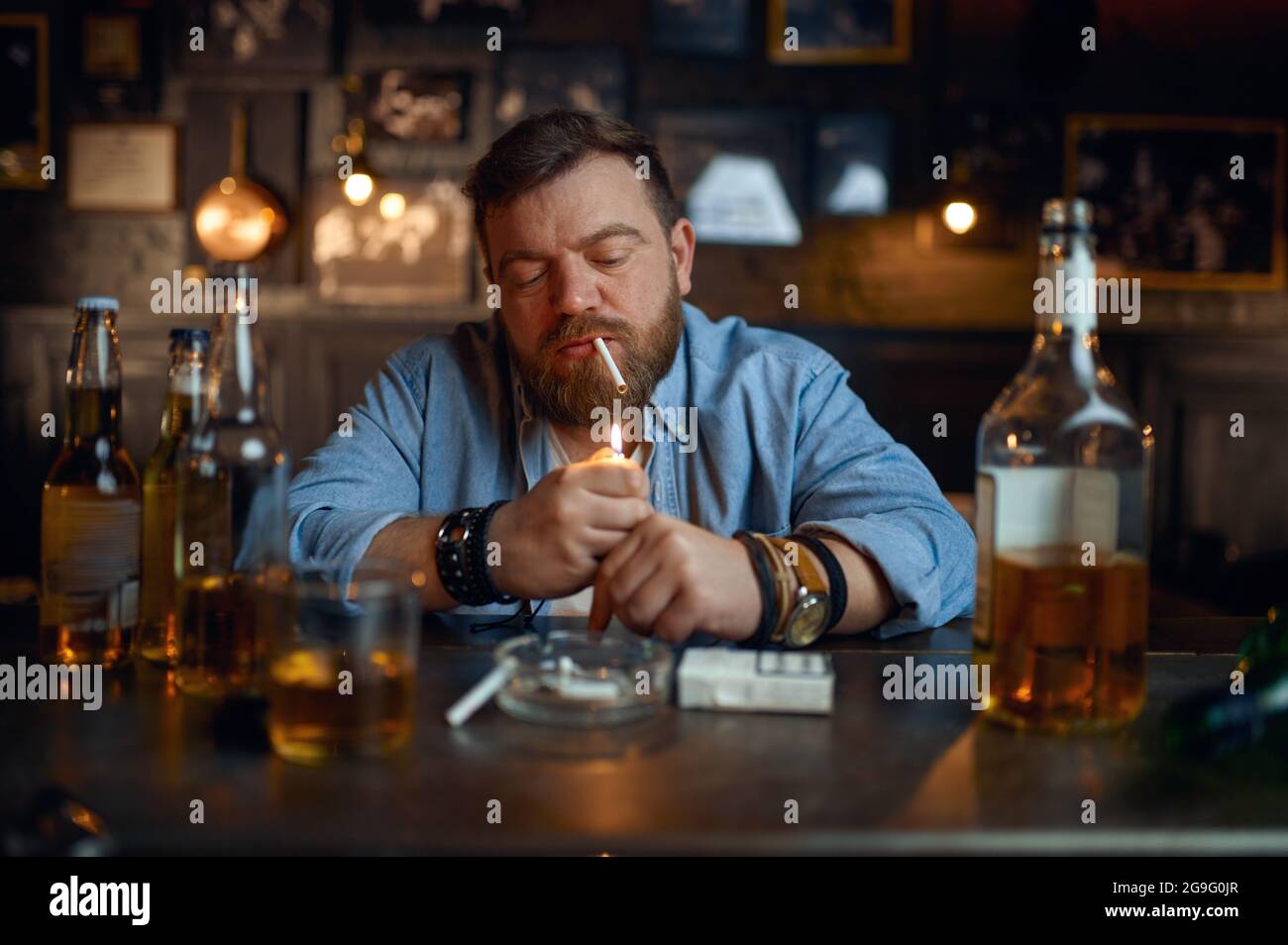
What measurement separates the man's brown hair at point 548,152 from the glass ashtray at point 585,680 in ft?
3.02

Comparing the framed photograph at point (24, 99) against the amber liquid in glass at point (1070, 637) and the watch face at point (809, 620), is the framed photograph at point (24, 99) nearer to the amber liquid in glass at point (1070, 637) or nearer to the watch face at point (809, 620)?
the watch face at point (809, 620)

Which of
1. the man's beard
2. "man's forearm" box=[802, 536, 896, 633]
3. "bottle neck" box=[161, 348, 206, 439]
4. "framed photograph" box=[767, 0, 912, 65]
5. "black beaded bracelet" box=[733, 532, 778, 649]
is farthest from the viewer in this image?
"framed photograph" box=[767, 0, 912, 65]

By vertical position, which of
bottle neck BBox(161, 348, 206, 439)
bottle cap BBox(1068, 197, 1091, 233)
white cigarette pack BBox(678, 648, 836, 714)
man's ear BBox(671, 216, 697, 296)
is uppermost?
man's ear BBox(671, 216, 697, 296)

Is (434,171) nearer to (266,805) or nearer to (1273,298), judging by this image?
(1273,298)

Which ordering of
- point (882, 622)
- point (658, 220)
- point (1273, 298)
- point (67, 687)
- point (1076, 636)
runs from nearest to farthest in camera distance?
point (1076, 636)
point (67, 687)
point (882, 622)
point (658, 220)
point (1273, 298)

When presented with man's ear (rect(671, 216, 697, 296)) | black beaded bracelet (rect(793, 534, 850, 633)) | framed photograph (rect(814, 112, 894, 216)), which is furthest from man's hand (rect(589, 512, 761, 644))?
framed photograph (rect(814, 112, 894, 216))

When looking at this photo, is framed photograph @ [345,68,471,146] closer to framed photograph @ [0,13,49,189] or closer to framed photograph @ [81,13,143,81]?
framed photograph @ [81,13,143,81]

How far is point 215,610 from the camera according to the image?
97 centimetres

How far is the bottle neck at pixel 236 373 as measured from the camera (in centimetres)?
99

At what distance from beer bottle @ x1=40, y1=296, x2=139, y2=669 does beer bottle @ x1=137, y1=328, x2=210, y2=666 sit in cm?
1

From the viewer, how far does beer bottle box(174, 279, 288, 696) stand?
96 cm

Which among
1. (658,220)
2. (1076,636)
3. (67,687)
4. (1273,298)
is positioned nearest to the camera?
(1076,636)
